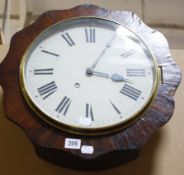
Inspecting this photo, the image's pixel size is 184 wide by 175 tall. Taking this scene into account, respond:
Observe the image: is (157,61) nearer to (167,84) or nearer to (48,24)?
(167,84)

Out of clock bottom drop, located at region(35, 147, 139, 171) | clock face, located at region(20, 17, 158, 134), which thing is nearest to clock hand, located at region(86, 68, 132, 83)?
clock face, located at region(20, 17, 158, 134)

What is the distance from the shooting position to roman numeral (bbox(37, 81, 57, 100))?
999mm

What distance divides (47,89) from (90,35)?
19 cm

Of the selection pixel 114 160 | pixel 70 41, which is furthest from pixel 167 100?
pixel 70 41

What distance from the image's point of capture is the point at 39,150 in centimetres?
99

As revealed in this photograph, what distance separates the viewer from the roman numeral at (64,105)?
3.20 feet

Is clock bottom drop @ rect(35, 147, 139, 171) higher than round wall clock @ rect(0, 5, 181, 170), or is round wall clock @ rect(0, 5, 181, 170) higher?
round wall clock @ rect(0, 5, 181, 170)

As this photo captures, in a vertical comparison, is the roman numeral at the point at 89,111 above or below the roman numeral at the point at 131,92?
below

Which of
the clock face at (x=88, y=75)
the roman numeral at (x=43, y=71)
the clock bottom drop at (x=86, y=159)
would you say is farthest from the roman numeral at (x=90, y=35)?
the clock bottom drop at (x=86, y=159)

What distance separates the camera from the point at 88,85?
1017mm

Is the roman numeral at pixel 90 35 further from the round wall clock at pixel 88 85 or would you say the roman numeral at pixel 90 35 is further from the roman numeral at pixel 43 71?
the roman numeral at pixel 43 71

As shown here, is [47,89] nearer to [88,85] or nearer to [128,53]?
[88,85]

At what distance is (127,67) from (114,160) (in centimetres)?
22

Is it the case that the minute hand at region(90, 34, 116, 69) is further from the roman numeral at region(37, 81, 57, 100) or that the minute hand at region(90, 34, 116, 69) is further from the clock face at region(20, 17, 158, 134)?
the roman numeral at region(37, 81, 57, 100)
